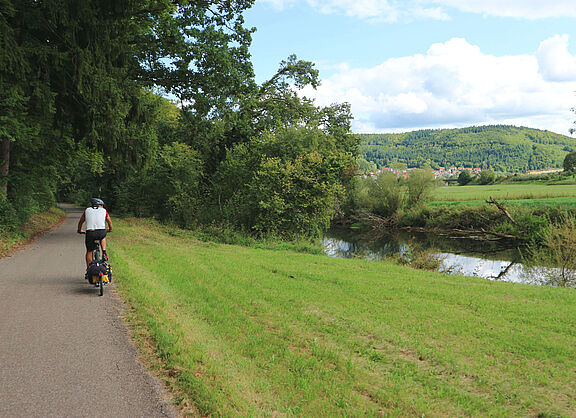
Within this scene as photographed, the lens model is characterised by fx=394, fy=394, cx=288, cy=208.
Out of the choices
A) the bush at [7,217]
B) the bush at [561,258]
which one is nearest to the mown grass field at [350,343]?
the bush at [561,258]

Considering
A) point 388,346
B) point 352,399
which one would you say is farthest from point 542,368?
point 352,399

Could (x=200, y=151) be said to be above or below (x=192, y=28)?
below

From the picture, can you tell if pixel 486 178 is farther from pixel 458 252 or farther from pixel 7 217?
pixel 7 217

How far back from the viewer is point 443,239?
33.3m

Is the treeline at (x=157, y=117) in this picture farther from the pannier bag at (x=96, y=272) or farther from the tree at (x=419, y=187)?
the tree at (x=419, y=187)

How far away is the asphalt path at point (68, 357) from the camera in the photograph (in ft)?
12.7

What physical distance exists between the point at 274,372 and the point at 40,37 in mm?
15581

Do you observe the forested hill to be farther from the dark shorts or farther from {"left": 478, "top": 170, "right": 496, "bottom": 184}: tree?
the dark shorts

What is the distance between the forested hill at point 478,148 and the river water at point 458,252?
94482mm

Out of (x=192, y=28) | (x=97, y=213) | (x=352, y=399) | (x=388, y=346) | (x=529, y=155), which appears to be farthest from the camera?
(x=529, y=155)

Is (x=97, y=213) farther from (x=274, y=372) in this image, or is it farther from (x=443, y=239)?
A: (x=443, y=239)

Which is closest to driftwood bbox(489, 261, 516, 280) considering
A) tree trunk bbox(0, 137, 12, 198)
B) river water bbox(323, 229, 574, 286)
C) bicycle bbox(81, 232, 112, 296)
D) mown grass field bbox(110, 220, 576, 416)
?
river water bbox(323, 229, 574, 286)

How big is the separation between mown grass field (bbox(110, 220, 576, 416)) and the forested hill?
394ft

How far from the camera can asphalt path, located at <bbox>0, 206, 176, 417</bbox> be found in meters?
3.88
